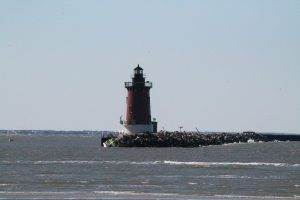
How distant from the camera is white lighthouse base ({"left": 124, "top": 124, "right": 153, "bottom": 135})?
86144 millimetres

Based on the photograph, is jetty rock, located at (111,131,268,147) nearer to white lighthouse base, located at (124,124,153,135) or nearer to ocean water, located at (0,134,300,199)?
white lighthouse base, located at (124,124,153,135)

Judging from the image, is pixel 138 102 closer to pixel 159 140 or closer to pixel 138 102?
pixel 138 102

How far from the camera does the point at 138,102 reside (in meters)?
84.3

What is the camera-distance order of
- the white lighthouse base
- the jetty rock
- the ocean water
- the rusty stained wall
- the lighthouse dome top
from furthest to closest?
1. the jetty rock
2. the white lighthouse base
3. the lighthouse dome top
4. the rusty stained wall
5. the ocean water

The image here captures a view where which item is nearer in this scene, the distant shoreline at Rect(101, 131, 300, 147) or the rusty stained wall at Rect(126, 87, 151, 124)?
the rusty stained wall at Rect(126, 87, 151, 124)

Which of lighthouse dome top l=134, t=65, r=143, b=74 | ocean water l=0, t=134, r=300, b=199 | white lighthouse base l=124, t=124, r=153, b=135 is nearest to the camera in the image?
ocean water l=0, t=134, r=300, b=199

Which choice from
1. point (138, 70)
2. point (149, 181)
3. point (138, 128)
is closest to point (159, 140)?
point (138, 128)

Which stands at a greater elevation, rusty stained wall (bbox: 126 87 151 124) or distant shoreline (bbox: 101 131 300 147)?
rusty stained wall (bbox: 126 87 151 124)

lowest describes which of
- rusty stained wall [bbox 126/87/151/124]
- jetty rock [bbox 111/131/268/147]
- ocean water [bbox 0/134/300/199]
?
ocean water [bbox 0/134/300/199]

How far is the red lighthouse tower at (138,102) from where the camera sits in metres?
84.2

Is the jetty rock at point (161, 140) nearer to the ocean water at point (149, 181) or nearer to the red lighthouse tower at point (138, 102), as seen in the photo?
the red lighthouse tower at point (138, 102)

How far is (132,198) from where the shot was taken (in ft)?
111

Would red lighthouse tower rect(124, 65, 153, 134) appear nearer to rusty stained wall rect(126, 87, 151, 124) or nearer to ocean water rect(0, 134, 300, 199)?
rusty stained wall rect(126, 87, 151, 124)

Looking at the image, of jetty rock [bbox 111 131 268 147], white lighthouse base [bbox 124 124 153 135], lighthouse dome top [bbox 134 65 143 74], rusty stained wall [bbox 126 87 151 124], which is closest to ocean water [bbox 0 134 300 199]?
rusty stained wall [bbox 126 87 151 124]
